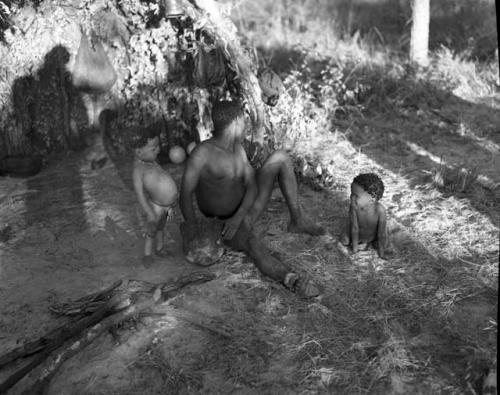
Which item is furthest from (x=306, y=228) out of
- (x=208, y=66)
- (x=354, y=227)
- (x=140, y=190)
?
(x=208, y=66)

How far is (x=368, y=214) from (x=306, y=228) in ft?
1.96

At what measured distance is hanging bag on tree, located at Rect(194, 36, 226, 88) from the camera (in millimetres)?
4847

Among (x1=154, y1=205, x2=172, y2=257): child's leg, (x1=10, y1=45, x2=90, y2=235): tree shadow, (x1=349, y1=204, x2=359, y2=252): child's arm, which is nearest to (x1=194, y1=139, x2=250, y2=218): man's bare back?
(x1=154, y1=205, x2=172, y2=257): child's leg

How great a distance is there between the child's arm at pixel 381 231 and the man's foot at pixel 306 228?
507 mm

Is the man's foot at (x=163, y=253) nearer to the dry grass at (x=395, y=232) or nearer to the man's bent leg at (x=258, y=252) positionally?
the man's bent leg at (x=258, y=252)

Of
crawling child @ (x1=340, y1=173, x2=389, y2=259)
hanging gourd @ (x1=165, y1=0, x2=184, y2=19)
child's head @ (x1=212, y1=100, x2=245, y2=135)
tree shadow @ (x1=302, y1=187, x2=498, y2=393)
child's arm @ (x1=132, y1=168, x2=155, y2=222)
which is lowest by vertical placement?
tree shadow @ (x1=302, y1=187, x2=498, y2=393)

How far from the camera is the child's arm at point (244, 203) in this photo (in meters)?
3.71

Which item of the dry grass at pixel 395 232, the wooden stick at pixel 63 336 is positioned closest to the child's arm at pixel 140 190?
the wooden stick at pixel 63 336

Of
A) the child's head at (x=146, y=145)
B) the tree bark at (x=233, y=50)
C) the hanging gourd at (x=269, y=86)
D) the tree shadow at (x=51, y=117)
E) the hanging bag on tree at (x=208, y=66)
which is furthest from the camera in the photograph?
the tree shadow at (x=51, y=117)

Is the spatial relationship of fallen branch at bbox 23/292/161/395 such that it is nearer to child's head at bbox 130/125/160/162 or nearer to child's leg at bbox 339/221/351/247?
child's head at bbox 130/125/160/162

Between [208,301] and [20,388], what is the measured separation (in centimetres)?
119

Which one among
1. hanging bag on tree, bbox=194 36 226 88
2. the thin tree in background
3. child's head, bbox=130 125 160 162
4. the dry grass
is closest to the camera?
the dry grass

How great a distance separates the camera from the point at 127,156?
5.88 meters

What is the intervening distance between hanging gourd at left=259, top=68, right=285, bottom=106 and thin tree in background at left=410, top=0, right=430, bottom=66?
305 cm
